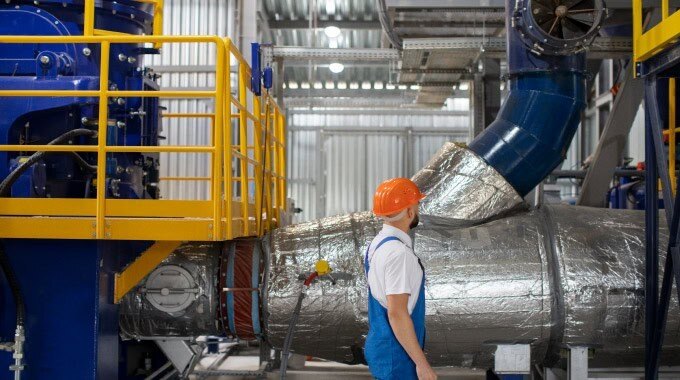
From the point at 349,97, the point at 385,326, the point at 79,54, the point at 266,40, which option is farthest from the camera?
the point at 349,97

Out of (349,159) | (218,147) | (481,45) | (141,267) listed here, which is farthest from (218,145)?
(349,159)

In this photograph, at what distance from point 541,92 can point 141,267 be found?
3546 mm

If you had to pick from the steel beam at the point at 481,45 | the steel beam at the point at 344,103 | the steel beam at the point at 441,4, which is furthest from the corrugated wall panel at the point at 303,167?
the steel beam at the point at 441,4

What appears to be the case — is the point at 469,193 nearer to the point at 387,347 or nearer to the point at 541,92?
the point at 541,92

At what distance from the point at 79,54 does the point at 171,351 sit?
2649 mm

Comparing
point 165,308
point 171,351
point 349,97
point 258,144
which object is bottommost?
point 171,351

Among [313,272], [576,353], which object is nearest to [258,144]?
[313,272]

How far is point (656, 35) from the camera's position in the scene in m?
4.90

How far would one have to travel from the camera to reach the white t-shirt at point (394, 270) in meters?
3.73

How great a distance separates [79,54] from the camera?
5.80 meters

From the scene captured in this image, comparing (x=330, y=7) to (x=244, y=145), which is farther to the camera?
(x=330, y=7)

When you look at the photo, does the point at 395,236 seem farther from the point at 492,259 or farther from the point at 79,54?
the point at 79,54

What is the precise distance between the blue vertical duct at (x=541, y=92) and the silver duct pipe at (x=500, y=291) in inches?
20.0

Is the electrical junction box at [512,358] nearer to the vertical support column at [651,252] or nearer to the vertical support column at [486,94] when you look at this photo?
the vertical support column at [651,252]
